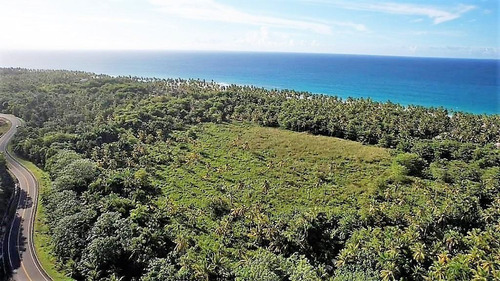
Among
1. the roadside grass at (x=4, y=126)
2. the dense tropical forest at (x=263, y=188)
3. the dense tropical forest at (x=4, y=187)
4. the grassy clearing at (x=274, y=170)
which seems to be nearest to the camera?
the dense tropical forest at (x=263, y=188)

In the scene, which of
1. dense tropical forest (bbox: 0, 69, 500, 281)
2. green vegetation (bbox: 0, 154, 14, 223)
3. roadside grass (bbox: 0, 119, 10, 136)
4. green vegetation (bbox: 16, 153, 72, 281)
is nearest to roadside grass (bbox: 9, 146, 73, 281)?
green vegetation (bbox: 16, 153, 72, 281)

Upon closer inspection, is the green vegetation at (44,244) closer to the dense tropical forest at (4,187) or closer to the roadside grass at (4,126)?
the dense tropical forest at (4,187)

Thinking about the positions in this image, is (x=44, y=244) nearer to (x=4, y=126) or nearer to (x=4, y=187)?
(x=4, y=187)

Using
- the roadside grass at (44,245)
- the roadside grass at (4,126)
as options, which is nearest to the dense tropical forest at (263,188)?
the roadside grass at (44,245)

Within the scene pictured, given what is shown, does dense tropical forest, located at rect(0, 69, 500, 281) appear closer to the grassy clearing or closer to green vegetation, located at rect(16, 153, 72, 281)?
the grassy clearing

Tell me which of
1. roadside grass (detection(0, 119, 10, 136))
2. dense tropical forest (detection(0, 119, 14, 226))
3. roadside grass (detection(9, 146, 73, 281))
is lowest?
roadside grass (detection(9, 146, 73, 281))
